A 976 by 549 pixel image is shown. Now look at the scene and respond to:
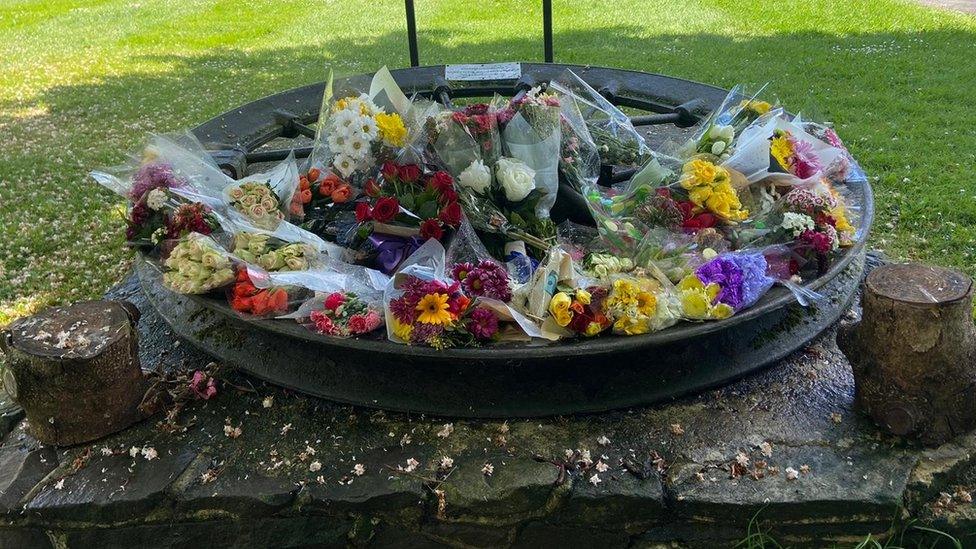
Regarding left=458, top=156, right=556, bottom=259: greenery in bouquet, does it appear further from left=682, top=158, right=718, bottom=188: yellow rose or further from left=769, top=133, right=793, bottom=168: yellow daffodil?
left=769, top=133, right=793, bottom=168: yellow daffodil

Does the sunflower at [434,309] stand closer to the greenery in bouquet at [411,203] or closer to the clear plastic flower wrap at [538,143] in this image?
the greenery in bouquet at [411,203]

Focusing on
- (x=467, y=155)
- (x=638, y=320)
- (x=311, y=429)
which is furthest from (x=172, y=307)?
(x=638, y=320)

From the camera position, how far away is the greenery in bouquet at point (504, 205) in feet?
8.63

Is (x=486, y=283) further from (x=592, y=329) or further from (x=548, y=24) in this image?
(x=548, y=24)

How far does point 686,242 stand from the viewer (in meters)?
2.53

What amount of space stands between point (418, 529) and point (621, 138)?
1.72 metres

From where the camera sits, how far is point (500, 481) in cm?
219

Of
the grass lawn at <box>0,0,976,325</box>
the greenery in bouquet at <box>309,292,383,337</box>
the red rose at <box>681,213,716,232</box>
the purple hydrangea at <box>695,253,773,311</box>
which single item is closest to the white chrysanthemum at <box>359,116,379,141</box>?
the greenery in bouquet at <box>309,292,383,337</box>

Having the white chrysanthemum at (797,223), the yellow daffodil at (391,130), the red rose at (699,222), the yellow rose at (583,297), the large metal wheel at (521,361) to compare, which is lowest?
the large metal wheel at (521,361)

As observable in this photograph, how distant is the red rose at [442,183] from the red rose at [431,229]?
15 centimetres

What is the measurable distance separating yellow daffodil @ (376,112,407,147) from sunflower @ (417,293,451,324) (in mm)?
902

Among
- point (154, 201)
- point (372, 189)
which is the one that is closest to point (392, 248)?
point (372, 189)

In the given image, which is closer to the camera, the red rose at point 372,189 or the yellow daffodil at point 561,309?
the yellow daffodil at point 561,309

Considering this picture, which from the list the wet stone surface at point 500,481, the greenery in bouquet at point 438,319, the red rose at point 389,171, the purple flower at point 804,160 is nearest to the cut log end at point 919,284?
the wet stone surface at point 500,481
